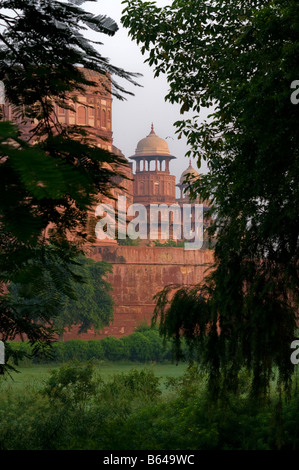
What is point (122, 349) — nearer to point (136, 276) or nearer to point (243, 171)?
point (136, 276)

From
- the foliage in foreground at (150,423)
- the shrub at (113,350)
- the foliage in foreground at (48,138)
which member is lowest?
the shrub at (113,350)

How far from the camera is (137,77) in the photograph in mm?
2928

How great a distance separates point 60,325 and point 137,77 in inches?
921

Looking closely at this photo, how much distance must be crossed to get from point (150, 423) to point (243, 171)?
145 inches

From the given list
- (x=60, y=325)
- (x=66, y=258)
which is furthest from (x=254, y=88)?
(x=60, y=325)

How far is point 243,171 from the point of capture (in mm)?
5398

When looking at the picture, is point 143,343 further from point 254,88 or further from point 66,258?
point 66,258

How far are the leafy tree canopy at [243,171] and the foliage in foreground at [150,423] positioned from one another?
0.54 meters

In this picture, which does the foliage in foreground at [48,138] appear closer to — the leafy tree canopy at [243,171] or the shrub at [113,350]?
the leafy tree canopy at [243,171]

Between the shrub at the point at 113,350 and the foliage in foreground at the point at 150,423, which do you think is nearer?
the foliage in foreground at the point at 150,423

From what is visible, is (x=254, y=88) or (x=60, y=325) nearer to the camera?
(x=254, y=88)

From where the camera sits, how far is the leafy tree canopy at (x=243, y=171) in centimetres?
494

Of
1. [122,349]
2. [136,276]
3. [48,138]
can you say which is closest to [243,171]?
[48,138]

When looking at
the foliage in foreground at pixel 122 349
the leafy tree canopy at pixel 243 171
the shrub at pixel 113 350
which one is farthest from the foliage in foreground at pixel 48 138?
the shrub at pixel 113 350
